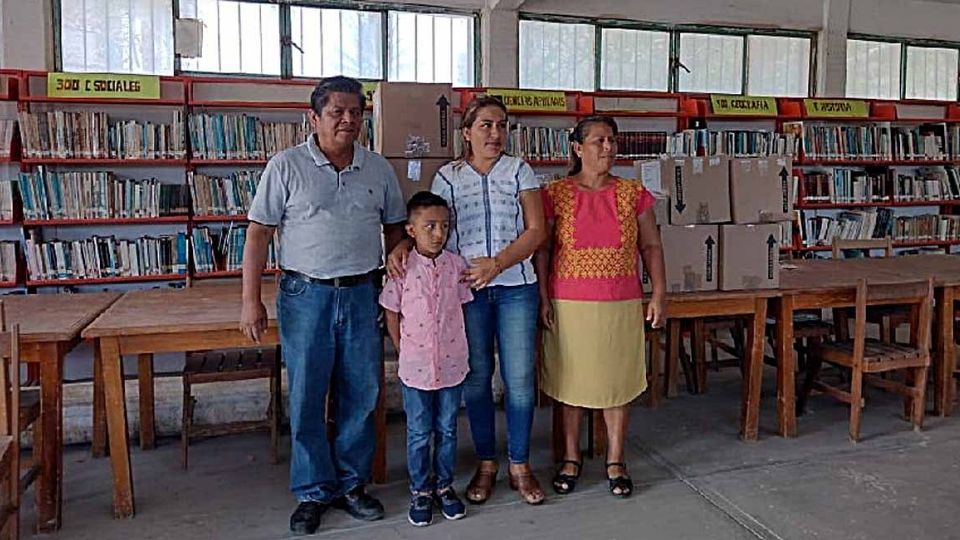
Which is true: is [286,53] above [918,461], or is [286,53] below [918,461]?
above

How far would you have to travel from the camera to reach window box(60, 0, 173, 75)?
5746mm

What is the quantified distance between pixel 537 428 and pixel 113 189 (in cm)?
324

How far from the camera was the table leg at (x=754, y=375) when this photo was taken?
3631 millimetres

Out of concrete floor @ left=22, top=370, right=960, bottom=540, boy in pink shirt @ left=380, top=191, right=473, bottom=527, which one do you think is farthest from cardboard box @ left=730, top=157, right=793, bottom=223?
boy in pink shirt @ left=380, top=191, right=473, bottom=527

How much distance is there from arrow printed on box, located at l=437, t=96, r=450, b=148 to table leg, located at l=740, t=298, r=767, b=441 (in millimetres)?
1576

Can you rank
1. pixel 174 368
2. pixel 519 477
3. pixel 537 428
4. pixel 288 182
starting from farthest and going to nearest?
pixel 174 368 < pixel 537 428 < pixel 519 477 < pixel 288 182

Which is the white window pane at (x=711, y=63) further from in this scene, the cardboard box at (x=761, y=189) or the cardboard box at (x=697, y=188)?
the cardboard box at (x=697, y=188)

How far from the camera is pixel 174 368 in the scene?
15.9 feet

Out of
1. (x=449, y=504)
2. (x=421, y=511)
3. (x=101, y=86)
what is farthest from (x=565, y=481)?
(x=101, y=86)

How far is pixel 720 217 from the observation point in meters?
3.59

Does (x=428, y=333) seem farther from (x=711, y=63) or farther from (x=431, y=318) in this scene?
(x=711, y=63)

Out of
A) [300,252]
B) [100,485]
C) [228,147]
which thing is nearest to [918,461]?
[300,252]

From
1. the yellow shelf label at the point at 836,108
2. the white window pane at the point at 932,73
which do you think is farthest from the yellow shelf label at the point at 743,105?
the white window pane at the point at 932,73

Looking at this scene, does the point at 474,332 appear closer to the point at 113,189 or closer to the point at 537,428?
the point at 537,428
